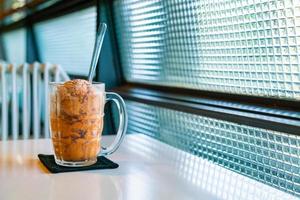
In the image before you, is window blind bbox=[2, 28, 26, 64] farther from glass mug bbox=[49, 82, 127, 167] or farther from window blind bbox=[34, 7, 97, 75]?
glass mug bbox=[49, 82, 127, 167]

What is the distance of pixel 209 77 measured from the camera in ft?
4.60

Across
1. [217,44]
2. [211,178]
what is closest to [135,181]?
[211,178]

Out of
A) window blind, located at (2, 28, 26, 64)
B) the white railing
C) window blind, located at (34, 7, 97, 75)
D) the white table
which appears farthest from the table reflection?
window blind, located at (2, 28, 26, 64)

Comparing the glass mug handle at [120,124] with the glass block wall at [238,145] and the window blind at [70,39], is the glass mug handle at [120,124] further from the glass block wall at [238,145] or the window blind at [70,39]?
the window blind at [70,39]

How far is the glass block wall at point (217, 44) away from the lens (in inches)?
42.6

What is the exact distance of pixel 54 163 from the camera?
3.39 feet

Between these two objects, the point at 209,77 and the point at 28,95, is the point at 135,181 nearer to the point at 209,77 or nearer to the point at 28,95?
the point at 209,77

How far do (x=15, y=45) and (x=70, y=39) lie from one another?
4.47ft

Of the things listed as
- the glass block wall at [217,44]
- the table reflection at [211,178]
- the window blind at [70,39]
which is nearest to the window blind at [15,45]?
the window blind at [70,39]

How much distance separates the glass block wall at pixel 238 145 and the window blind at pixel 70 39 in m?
0.85

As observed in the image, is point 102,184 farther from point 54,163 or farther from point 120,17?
point 120,17

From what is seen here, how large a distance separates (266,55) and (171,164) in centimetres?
35

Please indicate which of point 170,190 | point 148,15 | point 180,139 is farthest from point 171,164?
point 148,15

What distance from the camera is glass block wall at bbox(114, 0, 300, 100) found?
1083 mm
